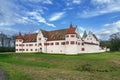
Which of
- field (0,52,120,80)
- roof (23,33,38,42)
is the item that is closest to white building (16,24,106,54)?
roof (23,33,38,42)

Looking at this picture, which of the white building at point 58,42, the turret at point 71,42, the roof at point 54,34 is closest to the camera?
the turret at point 71,42

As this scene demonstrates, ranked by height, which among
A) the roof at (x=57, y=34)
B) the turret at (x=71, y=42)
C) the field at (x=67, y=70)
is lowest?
the field at (x=67, y=70)

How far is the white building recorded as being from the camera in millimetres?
63031

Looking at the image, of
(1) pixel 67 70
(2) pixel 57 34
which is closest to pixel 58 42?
(2) pixel 57 34

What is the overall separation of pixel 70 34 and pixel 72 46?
14.5 ft

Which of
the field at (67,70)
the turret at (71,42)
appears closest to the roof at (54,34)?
the turret at (71,42)

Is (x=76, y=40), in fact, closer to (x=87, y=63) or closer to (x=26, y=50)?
(x=87, y=63)

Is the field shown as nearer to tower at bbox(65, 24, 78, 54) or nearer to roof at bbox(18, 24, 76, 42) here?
tower at bbox(65, 24, 78, 54)

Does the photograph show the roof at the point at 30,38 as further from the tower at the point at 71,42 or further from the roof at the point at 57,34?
the tower at the point at 71,42

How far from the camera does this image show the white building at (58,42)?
207 feet

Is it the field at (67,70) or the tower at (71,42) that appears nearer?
the field at (67,70)

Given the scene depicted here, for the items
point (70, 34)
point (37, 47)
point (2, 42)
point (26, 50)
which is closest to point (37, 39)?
point (37, 47)

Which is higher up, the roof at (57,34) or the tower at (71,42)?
the roof at (57,34)

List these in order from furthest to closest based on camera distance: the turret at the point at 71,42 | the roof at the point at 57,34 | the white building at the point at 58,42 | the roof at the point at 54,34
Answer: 1. the roof at the point at 57,34
2. the roof at the point at 54,34
3. the white building at the point at 58,42
4. the turret at the point at 71,42
